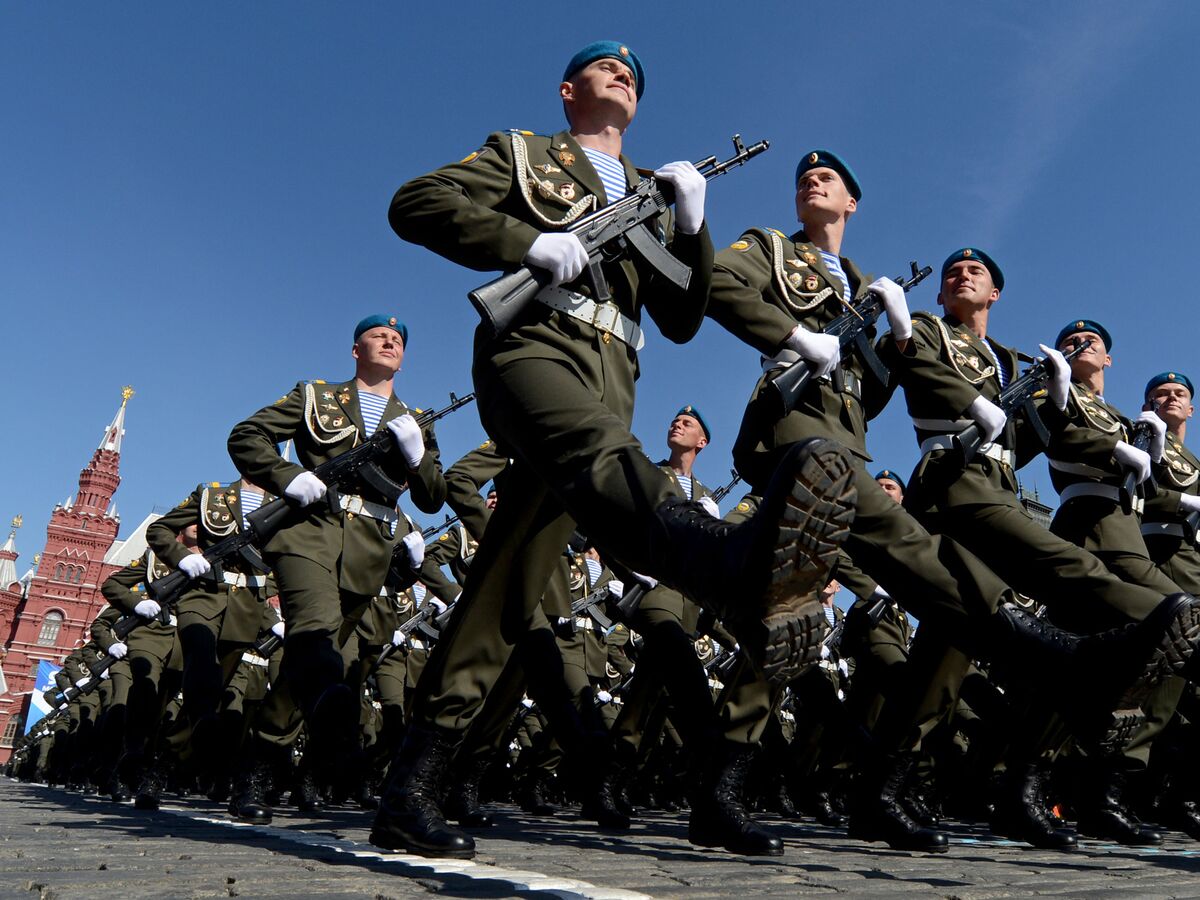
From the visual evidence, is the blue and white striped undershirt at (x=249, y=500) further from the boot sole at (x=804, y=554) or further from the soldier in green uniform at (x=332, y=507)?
the boot sole at (x=804, y=554)

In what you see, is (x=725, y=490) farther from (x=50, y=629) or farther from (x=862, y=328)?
(x=50, y=629)

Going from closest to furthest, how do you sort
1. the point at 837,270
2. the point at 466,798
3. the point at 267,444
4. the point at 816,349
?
the point at 816,349, the point at 837,270, the point at 466,798, the point at 267,444

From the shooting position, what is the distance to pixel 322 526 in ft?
17.6

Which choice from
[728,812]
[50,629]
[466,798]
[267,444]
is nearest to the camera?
[728,812]

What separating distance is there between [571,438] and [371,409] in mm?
3641

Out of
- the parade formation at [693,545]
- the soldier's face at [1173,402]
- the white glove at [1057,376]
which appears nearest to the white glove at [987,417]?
the parade formation at [693,545]

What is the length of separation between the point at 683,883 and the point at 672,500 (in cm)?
101

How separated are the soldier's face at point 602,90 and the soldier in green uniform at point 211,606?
398 centimetres

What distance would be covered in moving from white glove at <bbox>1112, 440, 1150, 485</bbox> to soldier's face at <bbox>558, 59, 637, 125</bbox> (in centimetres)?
319

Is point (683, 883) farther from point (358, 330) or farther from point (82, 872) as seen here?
point (358, 330)

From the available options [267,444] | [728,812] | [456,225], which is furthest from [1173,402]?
[456,225]

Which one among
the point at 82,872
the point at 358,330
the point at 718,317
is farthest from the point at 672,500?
the point at 358,330

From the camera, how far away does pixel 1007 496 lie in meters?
4.47

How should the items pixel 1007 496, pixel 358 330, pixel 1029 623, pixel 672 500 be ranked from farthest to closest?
pixel 358 330, pixel 1007 496, pixel 1029 623, pixel 672 500
